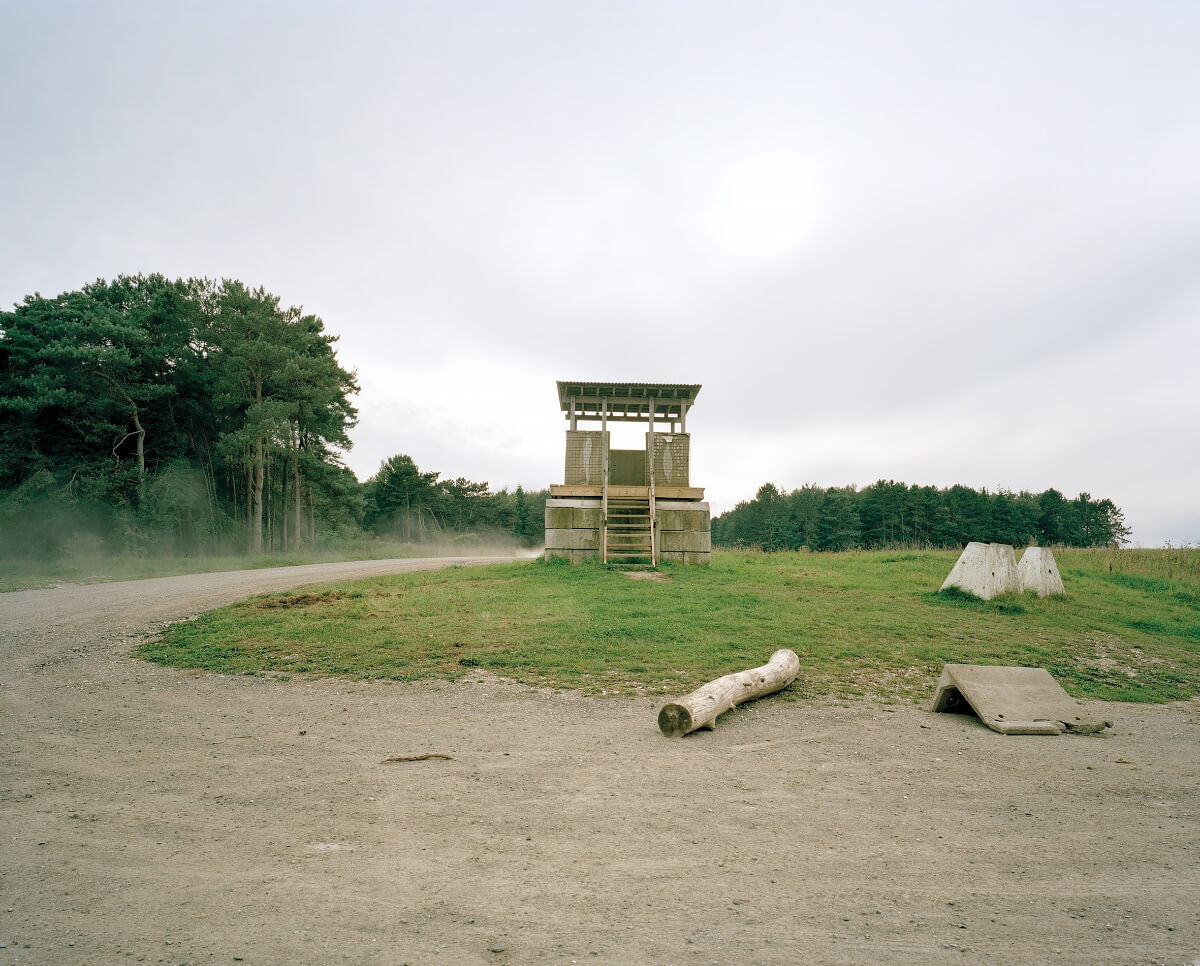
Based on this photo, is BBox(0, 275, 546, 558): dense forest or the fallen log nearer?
the fallen log

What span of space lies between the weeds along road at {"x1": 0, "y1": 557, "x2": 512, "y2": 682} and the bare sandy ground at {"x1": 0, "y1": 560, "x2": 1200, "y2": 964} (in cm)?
282

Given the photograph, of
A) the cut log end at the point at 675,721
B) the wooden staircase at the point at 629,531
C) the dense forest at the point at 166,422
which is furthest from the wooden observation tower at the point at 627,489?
the dense forest at the point at 166,422

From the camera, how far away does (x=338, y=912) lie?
2812mm

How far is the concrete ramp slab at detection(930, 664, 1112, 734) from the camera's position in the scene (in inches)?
234

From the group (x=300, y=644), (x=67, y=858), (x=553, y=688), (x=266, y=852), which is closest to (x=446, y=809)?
(x=266, y=852)

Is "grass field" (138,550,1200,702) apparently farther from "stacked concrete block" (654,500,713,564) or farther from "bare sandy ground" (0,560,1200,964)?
"stacked concrete block" (654,500,713,564)

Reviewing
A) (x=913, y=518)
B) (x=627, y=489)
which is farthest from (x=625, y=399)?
(x=913, y=518)

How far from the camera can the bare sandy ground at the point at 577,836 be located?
266 centimetres

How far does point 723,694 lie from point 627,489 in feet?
40.6

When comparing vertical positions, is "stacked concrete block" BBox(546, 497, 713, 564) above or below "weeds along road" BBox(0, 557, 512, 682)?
above

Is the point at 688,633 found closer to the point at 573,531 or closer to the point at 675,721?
the point at 675,721

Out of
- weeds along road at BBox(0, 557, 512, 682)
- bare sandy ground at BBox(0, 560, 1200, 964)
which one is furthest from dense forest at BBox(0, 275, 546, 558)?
bare sandy ground at BBox(0, 560, 1200, 964)

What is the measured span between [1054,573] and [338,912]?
1504cm

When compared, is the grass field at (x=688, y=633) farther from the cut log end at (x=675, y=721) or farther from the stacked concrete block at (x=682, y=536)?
the stacked concrete block at (x=682, y=536)
